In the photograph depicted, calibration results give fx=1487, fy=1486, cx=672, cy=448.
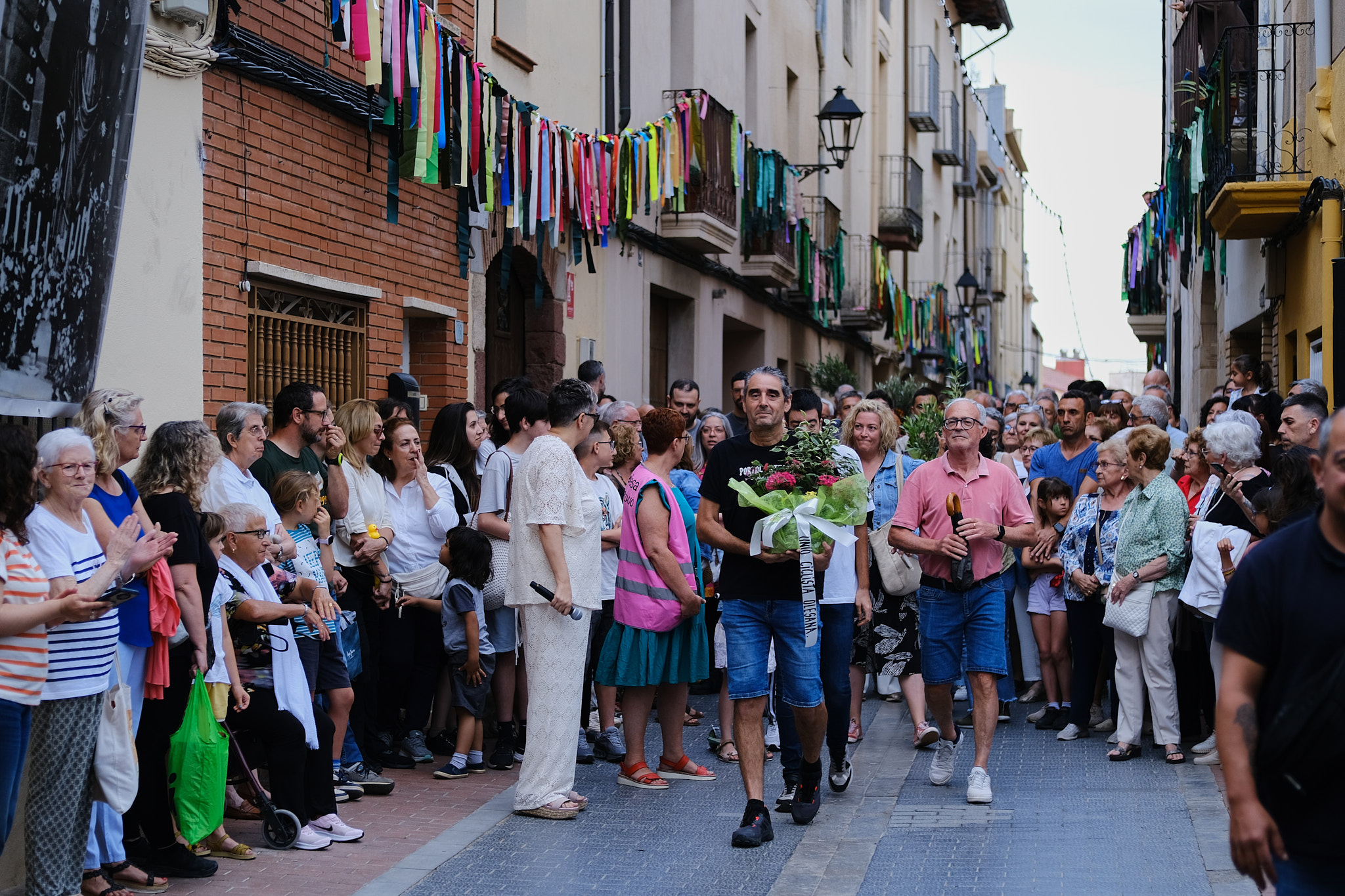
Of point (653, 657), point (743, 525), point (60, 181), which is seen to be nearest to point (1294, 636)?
point (743, 525)

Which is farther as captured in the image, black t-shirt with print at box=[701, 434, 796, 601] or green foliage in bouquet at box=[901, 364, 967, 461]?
green foliage in bouquet at box=[901, 364, 967, 461]

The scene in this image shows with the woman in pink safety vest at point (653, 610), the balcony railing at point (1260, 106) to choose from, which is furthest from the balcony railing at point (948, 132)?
the woman in pink safety vest at point (653, 610)

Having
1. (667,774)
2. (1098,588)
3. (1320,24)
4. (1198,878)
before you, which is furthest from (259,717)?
(1320,24)

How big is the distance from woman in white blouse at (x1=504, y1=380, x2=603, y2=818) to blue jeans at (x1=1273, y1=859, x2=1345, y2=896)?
3.99 meters

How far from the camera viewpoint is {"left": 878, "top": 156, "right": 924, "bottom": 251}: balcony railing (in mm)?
30812

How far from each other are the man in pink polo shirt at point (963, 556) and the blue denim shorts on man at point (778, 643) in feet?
3.29

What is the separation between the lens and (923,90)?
34.2 metres

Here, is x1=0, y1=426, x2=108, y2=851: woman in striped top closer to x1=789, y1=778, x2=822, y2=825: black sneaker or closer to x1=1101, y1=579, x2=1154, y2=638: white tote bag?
x1=789, y1=778, x2=822, y2=825: black sneaker

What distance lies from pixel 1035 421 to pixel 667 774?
17.3 ft

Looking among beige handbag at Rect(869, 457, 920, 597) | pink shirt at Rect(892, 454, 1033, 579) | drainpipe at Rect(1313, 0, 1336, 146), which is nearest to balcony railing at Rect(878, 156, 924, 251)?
drainpipe at Rect(1313, 0, 1336, 146)

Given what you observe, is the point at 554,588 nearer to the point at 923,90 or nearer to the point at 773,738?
the point at 773,738

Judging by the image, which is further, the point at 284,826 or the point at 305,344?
the point at 305,344

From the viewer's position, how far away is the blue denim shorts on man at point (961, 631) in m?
7.39

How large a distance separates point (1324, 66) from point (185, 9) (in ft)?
29.5
